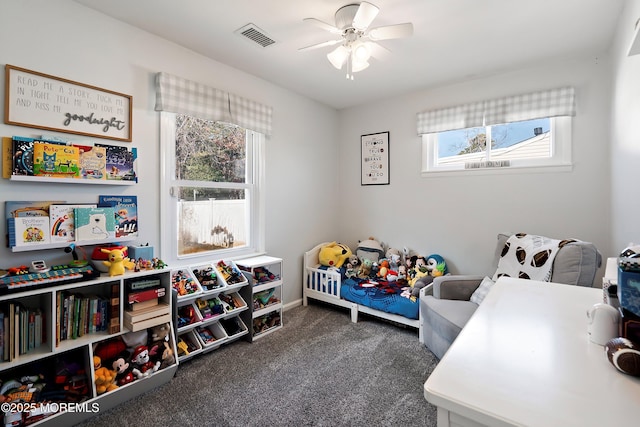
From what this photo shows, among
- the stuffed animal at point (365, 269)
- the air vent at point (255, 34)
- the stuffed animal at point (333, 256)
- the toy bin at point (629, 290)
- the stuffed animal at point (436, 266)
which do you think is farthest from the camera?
the stuffed animal at point (333, 256)

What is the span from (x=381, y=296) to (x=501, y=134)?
1.97 meters

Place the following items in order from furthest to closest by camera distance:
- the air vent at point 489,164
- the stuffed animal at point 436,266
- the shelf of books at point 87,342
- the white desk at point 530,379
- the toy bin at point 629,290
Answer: the stuffed animal at point 436,266
the air vent at point 489,164
the shelf of books at point 87,342
the toy bin at point 629,290
the white desk at point 530,379

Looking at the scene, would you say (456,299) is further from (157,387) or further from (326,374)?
(157,387)

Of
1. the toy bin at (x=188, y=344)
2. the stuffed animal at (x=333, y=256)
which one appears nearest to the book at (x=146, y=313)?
the toy bin at (x=188, y=344)

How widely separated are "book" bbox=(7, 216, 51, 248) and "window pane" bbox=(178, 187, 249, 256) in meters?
0.86

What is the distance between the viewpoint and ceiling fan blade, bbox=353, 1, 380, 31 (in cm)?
167

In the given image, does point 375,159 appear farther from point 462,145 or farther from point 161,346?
point 161,346

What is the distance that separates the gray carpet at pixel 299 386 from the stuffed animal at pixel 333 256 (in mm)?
886

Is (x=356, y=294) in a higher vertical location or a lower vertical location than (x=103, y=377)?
higher

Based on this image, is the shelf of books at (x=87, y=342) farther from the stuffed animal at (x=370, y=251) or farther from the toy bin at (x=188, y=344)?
the stuffed animal at (x=370, y=251)

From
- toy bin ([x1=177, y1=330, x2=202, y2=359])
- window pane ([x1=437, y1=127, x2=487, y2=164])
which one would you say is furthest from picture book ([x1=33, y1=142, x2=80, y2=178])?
window pane ([x1=437, y1=127, x2=487, y2=164])

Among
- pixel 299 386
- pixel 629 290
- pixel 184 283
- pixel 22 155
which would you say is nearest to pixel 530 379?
pixel 629 290

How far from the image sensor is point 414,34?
2186mm

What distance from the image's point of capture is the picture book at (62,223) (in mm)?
1743
